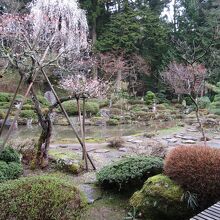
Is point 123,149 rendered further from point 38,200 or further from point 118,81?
point 118,81

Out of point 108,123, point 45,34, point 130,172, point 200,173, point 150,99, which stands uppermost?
point 45,34

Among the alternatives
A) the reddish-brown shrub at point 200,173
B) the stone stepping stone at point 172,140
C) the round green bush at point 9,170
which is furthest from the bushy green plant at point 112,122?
the reddish-brown shrub at point 200,173

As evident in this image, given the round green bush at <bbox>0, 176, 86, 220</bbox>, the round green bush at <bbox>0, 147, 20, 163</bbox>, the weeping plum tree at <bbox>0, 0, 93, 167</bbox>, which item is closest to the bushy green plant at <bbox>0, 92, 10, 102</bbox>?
the weeping plum tree at <bbox>0, 0, 93, 167</bbox>

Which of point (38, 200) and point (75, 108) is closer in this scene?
point (38, 200)

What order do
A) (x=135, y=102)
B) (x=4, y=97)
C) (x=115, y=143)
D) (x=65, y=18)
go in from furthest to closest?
(x=135, y=102) → (x=4, y=97) → (x=65, y=18) → (x=115, y=143)

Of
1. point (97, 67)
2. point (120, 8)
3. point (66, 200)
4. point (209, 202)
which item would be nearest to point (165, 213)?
point (209, 202)

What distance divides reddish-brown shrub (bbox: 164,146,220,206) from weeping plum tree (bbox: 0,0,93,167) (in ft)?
7.97

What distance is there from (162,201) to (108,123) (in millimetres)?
10395

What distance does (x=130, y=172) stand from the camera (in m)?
4.21

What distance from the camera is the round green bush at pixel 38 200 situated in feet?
8.57

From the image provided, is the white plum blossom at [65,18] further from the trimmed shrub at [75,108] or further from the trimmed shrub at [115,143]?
the trimmed shrub at [115,143]

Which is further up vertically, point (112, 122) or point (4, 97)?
point (4, 97)

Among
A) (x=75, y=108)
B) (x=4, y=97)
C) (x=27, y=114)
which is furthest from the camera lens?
(x=75, y=108)

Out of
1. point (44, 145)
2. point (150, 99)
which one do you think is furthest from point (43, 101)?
point (44, 145)
